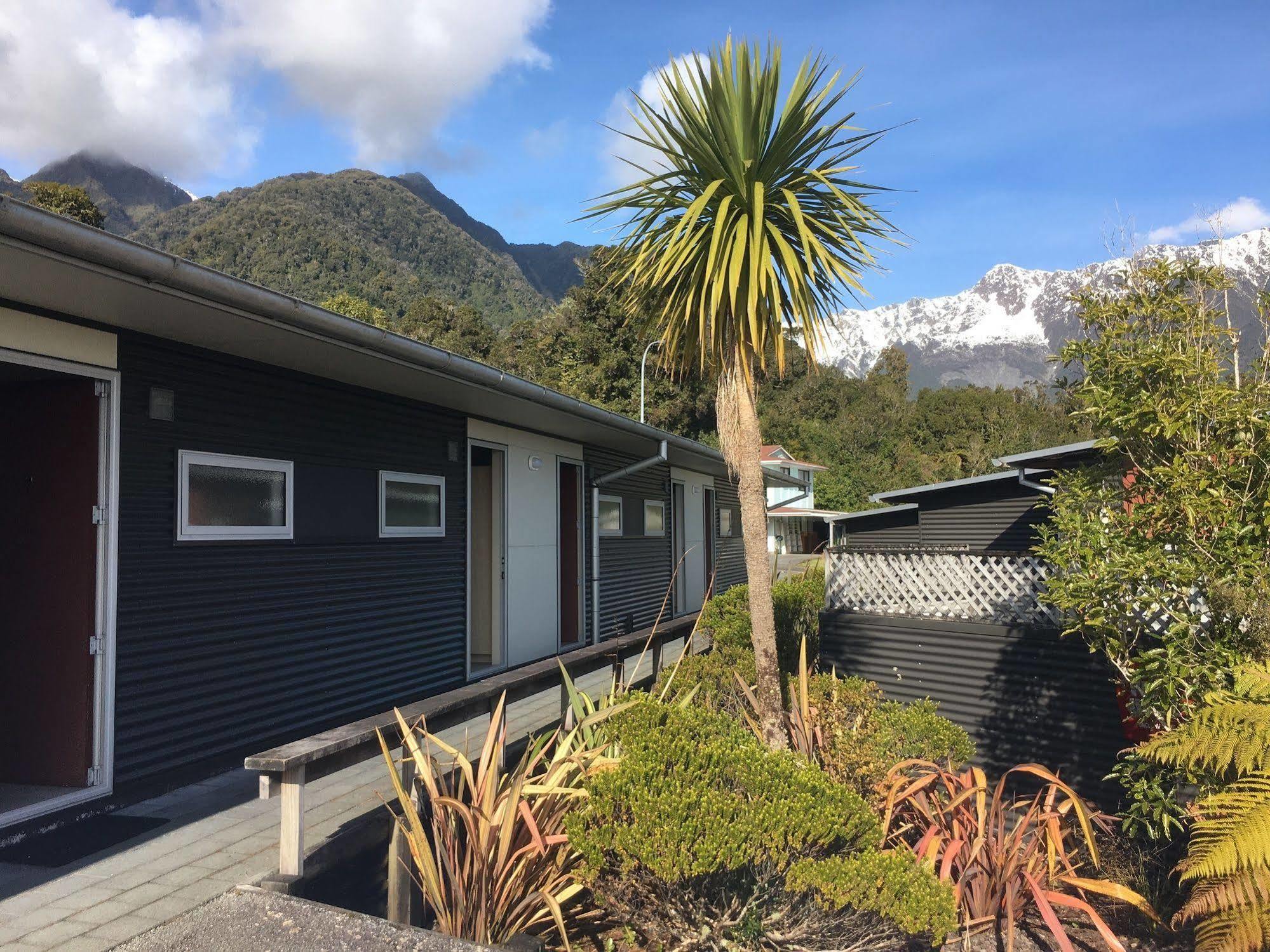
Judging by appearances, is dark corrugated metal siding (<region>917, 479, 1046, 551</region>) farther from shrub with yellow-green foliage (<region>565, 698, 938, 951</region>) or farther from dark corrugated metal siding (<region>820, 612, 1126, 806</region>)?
shrub with yellow-green foliage (<region>565, 698, 938, 951</region>)

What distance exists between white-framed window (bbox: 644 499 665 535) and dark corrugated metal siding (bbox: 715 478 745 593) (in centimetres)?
308

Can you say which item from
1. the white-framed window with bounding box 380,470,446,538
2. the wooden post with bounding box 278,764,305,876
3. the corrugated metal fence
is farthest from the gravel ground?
the corrugated metal fence

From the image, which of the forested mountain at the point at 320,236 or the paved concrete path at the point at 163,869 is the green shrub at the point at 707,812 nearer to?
the paved concrete path at the point at 163,869

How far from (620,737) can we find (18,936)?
7.47ft

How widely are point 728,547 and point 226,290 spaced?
1412 cm

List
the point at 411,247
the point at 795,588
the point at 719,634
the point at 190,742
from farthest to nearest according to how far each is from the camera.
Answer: the point at 411,247 < the point at 795,588 < the point at 719,634 < the point at 190,742

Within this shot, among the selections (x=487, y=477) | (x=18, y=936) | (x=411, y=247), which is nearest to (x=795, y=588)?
(x=487, y=477)

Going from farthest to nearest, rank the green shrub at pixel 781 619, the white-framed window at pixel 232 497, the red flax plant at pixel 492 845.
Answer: the green shrub at pixel 781 619 → the white-framed window at pixel 232 497 → the red flax plant at pixel 492 845

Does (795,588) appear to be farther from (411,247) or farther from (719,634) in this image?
(411,247)

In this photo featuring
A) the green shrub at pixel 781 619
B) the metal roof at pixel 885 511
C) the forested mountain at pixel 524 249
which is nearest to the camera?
the green shrub at pixel 781 619

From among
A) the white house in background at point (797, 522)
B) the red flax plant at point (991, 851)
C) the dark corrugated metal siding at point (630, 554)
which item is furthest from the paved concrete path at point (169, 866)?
the white house in background at point (797, 522)

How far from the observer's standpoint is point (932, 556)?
276 inches

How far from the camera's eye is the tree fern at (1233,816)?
2643 millimetres

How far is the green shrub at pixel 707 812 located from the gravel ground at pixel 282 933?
0.62 m
